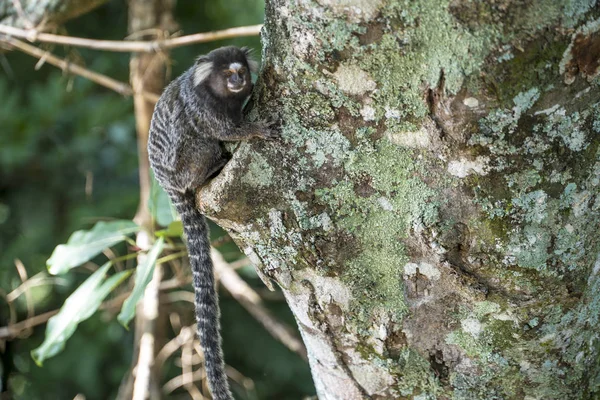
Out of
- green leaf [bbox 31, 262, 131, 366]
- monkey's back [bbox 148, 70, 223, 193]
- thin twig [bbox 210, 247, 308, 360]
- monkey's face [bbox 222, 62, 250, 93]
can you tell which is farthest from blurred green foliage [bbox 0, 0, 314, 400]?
monkey's face [bbox 222, 62, 250, 93]

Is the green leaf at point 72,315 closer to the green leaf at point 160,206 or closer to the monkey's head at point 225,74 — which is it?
the green leaf at point 160,206

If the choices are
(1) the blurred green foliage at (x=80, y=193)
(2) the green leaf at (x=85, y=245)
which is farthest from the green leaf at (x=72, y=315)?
(1) the blurred green foliage at (x=80, y=193)

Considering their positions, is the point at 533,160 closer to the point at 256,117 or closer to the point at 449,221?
the point at 449,221

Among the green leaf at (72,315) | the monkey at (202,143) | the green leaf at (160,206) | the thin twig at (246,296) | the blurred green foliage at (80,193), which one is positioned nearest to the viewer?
the monkey at (202,143)

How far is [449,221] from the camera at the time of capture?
1135 millimetres

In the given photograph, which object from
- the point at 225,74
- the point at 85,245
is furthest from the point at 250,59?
the point at 85,245

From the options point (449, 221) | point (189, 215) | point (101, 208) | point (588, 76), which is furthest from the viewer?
point (101, 208)

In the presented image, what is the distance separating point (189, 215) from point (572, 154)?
3.71 feet

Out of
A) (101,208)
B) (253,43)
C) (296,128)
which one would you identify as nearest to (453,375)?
(296,128)

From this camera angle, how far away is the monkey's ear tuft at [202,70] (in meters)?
1.73

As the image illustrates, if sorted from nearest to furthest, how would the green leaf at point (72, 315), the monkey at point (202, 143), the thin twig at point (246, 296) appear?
the monkey at point (202, 143), the green leaf at point (72, 315), the thin twig at point (246, 296)

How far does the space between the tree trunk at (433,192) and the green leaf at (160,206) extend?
0.82 metres

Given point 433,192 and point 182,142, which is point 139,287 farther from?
point 433,192

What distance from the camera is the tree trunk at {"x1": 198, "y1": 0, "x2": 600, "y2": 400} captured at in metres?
1.00
